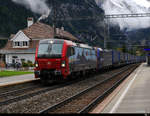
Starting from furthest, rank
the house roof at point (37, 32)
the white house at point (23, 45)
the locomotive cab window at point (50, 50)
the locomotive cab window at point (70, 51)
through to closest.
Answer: the house roof at point (37, 32) → the white house at point (23, 45) → the locomotive cab window at point (70, 51) → the locomotive cab window at point (50, 50)

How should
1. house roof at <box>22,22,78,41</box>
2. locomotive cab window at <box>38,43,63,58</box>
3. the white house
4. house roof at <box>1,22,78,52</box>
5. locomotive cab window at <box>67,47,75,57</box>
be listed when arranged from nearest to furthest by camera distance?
locomotive cab window at <box>38,43,63,58</box> → locomotive cab window at <box>67,47,75,57</box> → the white house → house roof at <box>1,22,78,52</box> → house roof at <box>22,22,78,41</box>

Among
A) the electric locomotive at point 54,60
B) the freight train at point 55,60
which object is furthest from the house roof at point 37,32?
the electric locomotive at point 54,60

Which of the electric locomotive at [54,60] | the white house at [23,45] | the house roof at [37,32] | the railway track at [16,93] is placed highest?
the house roof at [37,32]

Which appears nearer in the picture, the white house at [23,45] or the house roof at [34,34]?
the white house at [23,45]

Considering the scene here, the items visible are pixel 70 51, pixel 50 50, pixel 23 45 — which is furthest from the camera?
pixel 23 45

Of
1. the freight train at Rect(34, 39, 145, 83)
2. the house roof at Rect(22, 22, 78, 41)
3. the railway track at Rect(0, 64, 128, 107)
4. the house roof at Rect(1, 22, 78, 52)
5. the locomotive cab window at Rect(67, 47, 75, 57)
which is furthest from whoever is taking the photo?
the house roof at Rect(22, 22, 78, 41)

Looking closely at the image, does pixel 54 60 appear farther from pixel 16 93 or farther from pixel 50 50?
pixel 16 93

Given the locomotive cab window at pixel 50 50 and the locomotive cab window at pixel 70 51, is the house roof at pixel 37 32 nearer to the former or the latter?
the locomotive cab window at pixel 70 51

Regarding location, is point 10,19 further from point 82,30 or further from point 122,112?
point 122,112

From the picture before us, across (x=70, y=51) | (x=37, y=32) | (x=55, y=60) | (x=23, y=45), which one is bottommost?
(x=55, y=60)

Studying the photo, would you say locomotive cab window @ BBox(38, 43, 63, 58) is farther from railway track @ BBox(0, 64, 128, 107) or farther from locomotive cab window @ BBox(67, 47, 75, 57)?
railway track @ BBox(0, 64, 128, 107)

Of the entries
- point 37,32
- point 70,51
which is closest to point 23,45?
point 37,32

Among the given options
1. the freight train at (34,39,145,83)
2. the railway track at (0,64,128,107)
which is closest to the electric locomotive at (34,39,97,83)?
the freight train at (34,39,145,83)

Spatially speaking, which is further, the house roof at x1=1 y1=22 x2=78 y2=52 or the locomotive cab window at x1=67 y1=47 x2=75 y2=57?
the house roof at x1=1 y1=22 x2=78 y2=52
